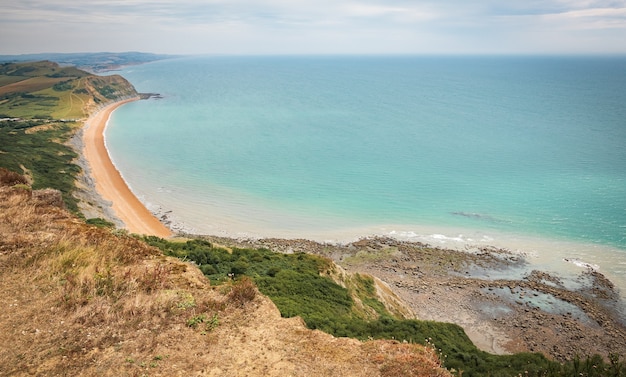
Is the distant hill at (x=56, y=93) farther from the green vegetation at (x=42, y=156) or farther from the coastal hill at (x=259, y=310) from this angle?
the coastal hill at (x=259, y=310)

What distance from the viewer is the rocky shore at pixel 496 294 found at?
27766mm

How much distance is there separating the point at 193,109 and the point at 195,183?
75.1m

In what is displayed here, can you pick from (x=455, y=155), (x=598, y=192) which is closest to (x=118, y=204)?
(x=455, y=155)

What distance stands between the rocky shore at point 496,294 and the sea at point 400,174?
8.06 ft

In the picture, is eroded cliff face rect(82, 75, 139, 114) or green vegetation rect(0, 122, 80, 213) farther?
eroded cliff face rect(82, 75, 139, 114)

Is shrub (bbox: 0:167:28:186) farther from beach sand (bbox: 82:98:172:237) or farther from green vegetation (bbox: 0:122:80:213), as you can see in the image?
beach sand (bbox: 82:98:172:237)

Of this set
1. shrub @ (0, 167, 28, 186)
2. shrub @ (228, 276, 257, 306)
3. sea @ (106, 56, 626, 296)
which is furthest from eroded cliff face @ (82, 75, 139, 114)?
shrub @ (228, 276, 257, 306)

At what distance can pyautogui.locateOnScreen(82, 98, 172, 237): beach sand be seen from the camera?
44.0m

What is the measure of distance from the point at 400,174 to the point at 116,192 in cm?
4431

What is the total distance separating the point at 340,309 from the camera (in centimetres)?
2127

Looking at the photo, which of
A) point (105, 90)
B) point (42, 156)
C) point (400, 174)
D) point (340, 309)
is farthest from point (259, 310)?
point (105, 90)

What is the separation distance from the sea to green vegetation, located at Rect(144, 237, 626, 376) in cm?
1660

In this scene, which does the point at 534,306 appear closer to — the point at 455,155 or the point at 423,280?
the point at 423,280

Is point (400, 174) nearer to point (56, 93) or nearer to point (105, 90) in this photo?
point (56, 93)
